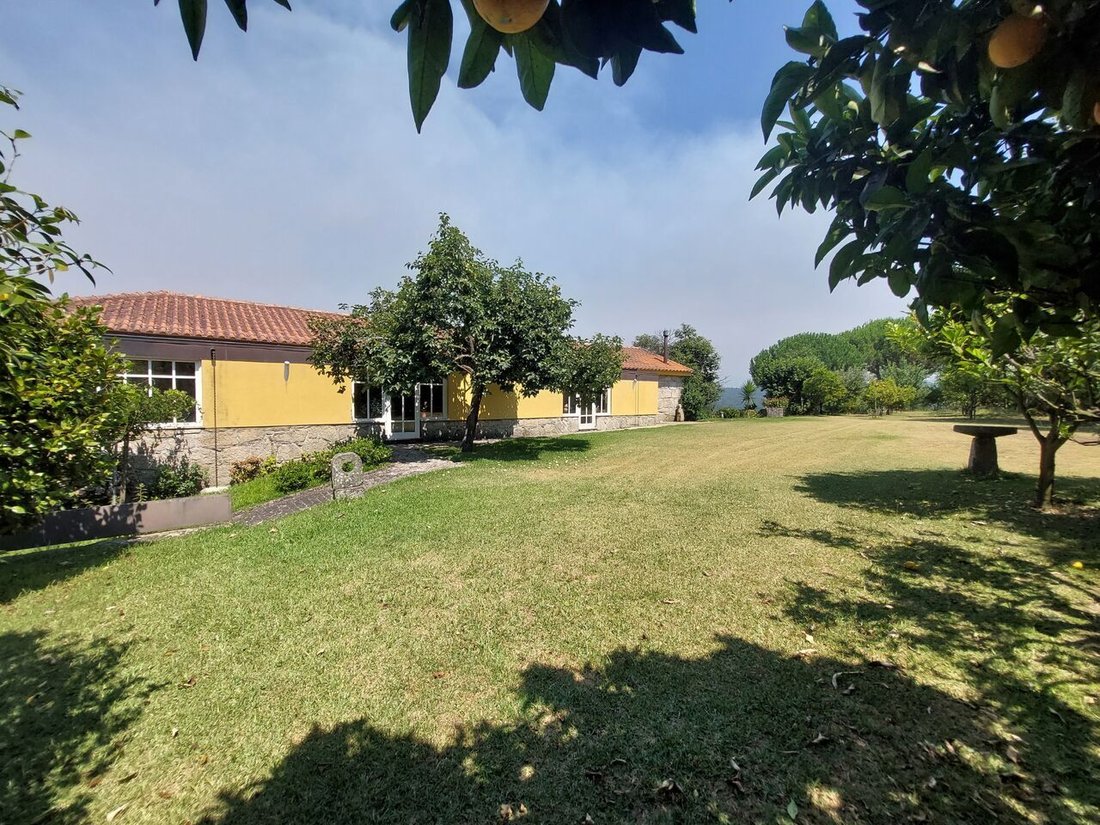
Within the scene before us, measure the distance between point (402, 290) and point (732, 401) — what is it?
3522 centimetres

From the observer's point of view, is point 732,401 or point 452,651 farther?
point 732,401

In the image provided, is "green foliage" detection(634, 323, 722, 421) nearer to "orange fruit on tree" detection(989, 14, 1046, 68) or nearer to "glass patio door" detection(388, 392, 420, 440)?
"glass patio door" detection(388, 392, 420, 440)

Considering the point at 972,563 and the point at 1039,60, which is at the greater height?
the point at 1039,60

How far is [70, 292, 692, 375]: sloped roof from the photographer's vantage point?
11938mm

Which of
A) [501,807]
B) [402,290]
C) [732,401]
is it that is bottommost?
[501,807]

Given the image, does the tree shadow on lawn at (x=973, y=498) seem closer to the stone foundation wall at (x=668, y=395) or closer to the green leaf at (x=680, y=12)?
the green leaf at (x=680, y=12)

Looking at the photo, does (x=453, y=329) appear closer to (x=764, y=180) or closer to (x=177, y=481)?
(x=177, y=481)

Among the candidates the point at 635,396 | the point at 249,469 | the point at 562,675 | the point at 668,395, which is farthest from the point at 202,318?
the point at 668,395

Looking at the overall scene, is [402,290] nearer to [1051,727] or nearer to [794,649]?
[794,649]

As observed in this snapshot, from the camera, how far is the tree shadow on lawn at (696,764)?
2.25m

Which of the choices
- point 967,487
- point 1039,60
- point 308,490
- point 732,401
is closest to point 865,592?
point 1039,60

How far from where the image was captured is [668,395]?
99.0 feet

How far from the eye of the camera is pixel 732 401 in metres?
41.0

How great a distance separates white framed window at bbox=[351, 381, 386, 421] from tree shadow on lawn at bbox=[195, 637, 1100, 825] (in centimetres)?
1436
